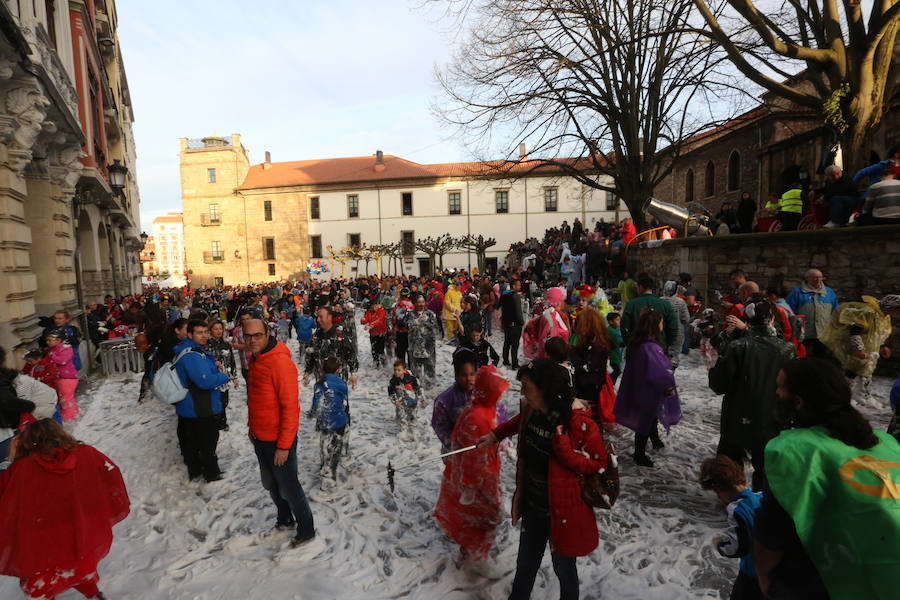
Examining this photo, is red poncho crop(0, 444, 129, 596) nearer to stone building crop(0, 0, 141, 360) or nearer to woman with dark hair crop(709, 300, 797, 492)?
woman with dark hair crop(709, 300, 797, 492)

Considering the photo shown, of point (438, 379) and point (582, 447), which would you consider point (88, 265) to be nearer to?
point (438, 379)

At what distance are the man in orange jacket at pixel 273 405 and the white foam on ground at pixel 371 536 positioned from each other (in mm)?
672

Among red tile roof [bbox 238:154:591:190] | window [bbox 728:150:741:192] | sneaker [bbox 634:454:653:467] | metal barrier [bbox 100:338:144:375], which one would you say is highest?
red tile roof [bbox 238:154:591:190]

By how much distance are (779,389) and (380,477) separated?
4099 millimetres

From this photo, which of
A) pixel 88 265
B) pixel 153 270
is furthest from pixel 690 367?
pixel 153 270

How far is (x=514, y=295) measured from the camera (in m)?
8.52

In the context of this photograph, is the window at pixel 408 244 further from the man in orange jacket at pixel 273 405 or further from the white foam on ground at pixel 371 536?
Result: the man in orange jacket at pixel 273 405

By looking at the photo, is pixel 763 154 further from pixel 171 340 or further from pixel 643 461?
pixel 171 340

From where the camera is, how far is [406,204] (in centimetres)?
4319

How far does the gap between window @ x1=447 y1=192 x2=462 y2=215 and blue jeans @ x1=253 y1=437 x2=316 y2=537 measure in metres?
40.3

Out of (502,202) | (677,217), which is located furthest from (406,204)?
(677,217)

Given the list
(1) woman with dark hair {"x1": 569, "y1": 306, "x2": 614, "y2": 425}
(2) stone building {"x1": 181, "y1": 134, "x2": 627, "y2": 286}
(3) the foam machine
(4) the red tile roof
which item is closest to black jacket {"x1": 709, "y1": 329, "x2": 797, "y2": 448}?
(1) woman with dark hair {"x1": 569, "y1": 306, "x2": 614, "y2": 425}

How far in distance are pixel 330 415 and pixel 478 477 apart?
6.69 ft

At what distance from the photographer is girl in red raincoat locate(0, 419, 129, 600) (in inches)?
108
